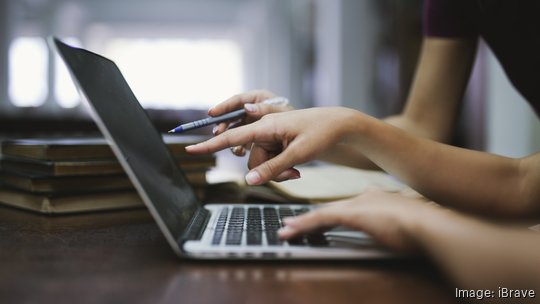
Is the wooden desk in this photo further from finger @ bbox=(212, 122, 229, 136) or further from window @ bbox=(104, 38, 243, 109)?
window @ bbox=(104, 38, 243, 109)

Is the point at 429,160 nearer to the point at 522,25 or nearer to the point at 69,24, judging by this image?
the point at 522,25

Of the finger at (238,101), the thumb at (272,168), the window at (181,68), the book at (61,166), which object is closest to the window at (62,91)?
the window at (181,68)

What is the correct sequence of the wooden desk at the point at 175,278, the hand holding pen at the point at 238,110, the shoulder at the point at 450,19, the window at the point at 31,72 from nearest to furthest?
1. the wooden desk at the point at 175,278
2. the hand holding pen at the point at 238,110
3. the shoulder at the point at 450,19
4. the window at the point at 31,72

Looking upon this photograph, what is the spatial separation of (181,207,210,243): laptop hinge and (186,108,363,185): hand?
69 millimetres

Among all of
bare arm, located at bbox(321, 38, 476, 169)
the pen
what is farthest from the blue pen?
bare arm, located at bbox(321, 38, 476, 169)

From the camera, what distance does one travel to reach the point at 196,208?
51 centimetres

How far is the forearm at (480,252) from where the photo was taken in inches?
10.5

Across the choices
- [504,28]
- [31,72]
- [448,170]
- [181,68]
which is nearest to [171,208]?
[448,170]

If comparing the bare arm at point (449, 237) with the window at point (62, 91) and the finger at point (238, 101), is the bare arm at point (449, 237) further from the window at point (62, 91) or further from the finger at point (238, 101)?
the window at point (62, 91)

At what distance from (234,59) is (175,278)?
10.1 m

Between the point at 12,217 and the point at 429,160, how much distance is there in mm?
483

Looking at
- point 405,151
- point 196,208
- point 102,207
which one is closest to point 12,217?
point 102,207

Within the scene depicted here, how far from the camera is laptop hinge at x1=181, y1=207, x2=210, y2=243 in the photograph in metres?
0.36

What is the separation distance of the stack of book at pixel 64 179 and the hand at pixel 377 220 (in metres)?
0.33
